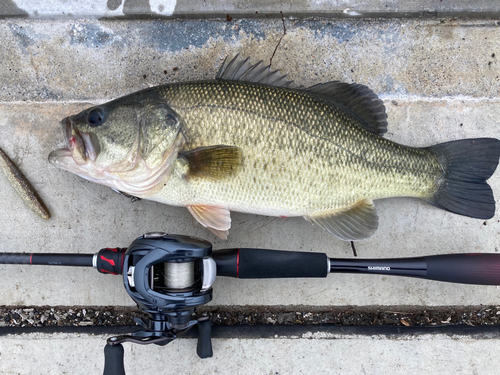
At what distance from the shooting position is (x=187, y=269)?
1.52m

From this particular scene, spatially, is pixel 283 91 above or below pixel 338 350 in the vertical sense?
above

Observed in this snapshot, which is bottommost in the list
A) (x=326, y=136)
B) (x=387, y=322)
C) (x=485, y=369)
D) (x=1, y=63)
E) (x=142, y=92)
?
(x=485, y=369)

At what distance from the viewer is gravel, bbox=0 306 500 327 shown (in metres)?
2.07

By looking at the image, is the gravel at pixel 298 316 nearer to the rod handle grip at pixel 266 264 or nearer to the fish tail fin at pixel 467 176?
the rod handle grip at pixel 266 264

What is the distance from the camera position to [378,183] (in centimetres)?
178

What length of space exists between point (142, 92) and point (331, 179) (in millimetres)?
1050

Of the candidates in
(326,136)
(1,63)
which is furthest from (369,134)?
(1,63)

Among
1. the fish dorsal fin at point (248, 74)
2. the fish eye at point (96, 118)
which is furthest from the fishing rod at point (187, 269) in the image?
the fish dorsal fin at point (248, 74)

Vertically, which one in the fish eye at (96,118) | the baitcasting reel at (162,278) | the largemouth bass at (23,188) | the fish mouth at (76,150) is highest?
the fish eye at (96,118)

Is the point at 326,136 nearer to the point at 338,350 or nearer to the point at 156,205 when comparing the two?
the point at 156,205

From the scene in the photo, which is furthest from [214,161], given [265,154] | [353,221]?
[353,221]

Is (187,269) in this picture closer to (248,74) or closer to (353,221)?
(353,221)

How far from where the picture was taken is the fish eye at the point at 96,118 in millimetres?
1623

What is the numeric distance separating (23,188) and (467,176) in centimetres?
253
